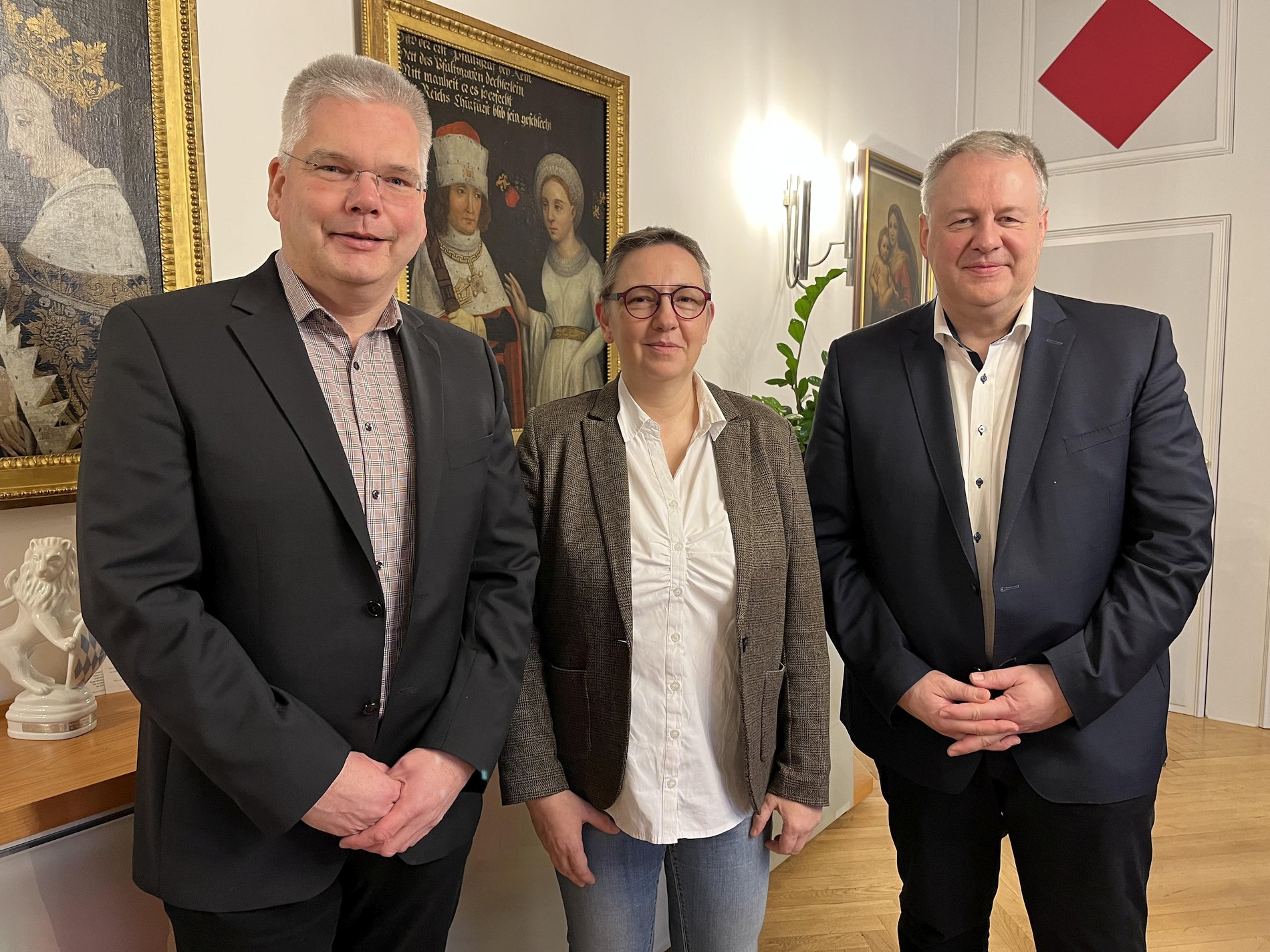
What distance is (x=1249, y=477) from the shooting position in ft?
14.3

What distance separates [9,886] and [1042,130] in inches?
203

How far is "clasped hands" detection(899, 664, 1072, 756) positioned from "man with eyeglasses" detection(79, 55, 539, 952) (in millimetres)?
763

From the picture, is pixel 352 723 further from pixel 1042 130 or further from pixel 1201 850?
pixel 1042 130

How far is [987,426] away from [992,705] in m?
0.50

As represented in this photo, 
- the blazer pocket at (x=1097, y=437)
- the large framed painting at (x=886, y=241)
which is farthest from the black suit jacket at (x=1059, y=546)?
the large framed painting at (x=886, y=241)

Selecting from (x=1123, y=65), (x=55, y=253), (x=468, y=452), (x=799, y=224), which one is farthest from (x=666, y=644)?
(x=1123, y=65)

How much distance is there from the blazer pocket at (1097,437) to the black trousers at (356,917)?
123 centimetres

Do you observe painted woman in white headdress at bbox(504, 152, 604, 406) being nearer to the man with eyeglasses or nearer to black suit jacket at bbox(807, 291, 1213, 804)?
black suit jacket at bbox(807, 291, 1213, 804)

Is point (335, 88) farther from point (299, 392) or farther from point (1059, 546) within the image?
point (1059, 546)

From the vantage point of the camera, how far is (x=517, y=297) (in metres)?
2.74

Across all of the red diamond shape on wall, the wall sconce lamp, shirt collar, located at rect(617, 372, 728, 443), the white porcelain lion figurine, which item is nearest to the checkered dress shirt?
shirt collar, located at rect(617, 372, 728, 443)

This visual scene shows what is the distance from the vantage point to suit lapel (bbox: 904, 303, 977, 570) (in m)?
1.68

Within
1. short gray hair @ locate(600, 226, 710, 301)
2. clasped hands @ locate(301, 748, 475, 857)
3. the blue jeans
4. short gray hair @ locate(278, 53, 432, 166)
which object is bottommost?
the blue jeans

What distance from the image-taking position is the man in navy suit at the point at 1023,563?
1647mm
